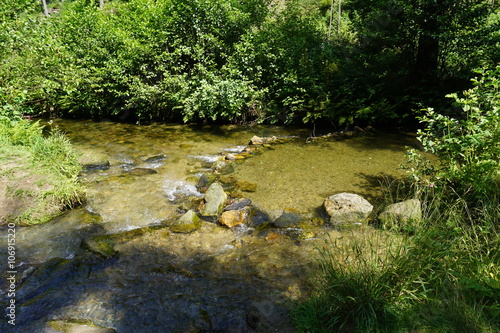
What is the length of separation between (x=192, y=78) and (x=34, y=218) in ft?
28.1

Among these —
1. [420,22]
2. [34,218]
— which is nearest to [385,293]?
[34,218]

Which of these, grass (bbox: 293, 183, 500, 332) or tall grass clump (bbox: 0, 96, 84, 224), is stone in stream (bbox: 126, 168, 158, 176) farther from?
grass (bbox: 293, 183, 500, 332)

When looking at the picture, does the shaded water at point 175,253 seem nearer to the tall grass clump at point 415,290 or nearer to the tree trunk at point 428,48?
the tall grass clump at point 415,290

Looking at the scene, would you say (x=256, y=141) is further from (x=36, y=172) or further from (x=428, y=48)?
(x=428, y=48)

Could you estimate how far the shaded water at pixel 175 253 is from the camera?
3287 millimetres

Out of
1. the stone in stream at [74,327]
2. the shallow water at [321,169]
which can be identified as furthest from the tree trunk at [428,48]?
the stone in stream at [74,327]

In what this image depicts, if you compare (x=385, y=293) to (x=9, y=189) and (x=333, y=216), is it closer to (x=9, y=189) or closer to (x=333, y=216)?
(x=333, y=216)

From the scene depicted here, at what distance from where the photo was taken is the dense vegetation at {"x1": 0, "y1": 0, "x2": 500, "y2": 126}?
874cm

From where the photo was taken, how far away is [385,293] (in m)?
2.71

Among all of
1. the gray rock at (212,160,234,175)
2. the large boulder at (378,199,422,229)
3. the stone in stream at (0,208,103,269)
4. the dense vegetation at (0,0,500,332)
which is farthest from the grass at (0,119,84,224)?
the large boulder at (378,199,422,229)

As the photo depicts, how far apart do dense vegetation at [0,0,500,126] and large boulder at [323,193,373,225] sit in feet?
18.9

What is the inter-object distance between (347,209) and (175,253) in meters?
2.86

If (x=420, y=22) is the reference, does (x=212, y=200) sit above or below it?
below

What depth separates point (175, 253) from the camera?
14.6ft
